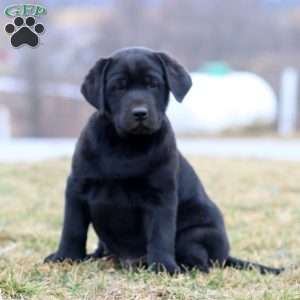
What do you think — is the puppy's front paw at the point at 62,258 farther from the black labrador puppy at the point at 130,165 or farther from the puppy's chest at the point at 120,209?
the puppy's chest at the point at 120,209

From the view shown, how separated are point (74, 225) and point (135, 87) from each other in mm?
797

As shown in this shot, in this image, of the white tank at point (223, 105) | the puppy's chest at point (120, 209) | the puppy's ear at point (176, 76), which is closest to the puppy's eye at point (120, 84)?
the puppy's ear at point (176, 76)

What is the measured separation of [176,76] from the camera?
3.89m

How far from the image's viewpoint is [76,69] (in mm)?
22516

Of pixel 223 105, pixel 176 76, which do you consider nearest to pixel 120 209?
pixel 176 76

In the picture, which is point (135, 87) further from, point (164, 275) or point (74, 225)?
point (164, 275)

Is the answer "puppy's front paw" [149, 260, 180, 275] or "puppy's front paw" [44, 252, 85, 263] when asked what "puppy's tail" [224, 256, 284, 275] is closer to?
"puppy's front paw" [149, 260, 180, 275]

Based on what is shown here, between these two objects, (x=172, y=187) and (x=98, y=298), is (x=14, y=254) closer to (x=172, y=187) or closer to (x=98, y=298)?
(x=172, y=187)

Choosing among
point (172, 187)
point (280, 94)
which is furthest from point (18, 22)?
point (280, 94)

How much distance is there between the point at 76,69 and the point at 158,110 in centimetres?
1900

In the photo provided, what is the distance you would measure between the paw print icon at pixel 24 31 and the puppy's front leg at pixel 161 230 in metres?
1.00

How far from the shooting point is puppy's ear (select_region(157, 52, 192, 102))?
385 cm

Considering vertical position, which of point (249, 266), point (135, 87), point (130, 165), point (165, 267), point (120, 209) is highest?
point (135, 87)

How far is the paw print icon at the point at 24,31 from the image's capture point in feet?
11.3
